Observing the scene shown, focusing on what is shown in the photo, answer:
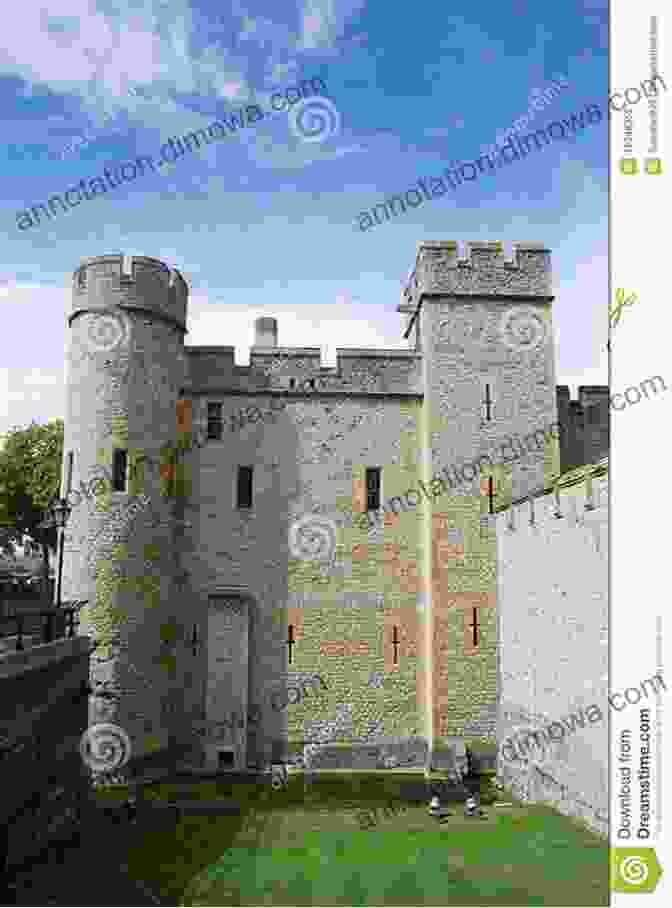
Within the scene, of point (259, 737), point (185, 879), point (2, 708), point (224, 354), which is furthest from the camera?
point (224, 354)

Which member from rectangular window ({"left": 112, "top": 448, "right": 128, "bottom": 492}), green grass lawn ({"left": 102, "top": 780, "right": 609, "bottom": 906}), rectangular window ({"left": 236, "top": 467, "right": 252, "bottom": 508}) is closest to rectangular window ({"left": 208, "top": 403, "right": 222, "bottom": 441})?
rectangular window ({"left": 236, "top": 467, "right": 252, "bottom": 508})

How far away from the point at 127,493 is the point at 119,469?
56 cm

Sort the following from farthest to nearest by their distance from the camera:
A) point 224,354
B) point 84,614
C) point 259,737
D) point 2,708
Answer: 1. point 224,354
2. point 259,737
3. point 84,614
4. point 2,708

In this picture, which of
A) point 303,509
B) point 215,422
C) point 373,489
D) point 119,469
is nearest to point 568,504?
point 373,489

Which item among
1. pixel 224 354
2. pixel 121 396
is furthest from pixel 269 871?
pixel 224 354

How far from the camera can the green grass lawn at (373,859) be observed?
874 cm

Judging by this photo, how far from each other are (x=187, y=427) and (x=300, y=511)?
3303 millimetres

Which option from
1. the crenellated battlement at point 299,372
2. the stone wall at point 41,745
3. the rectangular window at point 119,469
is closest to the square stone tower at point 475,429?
the crenellated battlement at point 299,372

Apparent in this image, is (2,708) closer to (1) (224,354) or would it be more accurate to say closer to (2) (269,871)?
(2) (269,871)

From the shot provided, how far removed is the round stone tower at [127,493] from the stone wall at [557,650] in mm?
7210

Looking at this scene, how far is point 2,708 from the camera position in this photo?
8.68 meters

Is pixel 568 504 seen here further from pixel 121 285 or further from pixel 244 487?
pixel 121 285

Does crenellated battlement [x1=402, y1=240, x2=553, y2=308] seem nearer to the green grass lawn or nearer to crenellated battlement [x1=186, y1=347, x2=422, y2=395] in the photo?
crenellated battlement [x1=186, y1=347, x2=422, y2=395]

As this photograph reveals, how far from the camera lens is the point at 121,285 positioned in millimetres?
16000
